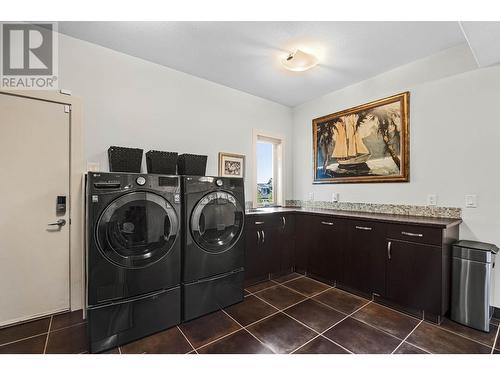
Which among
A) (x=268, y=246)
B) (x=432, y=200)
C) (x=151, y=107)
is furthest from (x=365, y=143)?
(x=151, y=107)

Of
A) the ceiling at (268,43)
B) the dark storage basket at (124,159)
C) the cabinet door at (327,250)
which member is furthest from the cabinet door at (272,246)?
the ceiling at (268,43)

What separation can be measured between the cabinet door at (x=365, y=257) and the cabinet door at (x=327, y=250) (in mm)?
88

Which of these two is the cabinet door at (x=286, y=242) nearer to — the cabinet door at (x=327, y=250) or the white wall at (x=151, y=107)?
the cabinet door at (x=327, y=250)

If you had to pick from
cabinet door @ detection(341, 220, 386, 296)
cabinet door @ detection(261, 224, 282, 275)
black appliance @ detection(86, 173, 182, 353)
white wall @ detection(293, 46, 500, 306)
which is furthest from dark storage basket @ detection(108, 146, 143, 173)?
white wall @ detection(293, 46, 500, 306)

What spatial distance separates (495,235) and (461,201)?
38cm

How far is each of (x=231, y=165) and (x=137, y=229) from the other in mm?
1709

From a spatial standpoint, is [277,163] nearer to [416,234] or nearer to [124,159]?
[416,234]

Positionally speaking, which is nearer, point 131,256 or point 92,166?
point 131,256

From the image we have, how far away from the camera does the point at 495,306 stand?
2.07 meters

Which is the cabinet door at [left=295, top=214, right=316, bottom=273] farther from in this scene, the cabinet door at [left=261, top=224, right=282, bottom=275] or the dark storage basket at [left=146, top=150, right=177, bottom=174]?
the dark storage basket at [left=146, top=150, right=177, bottom=174]

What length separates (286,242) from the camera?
308 centimetres
